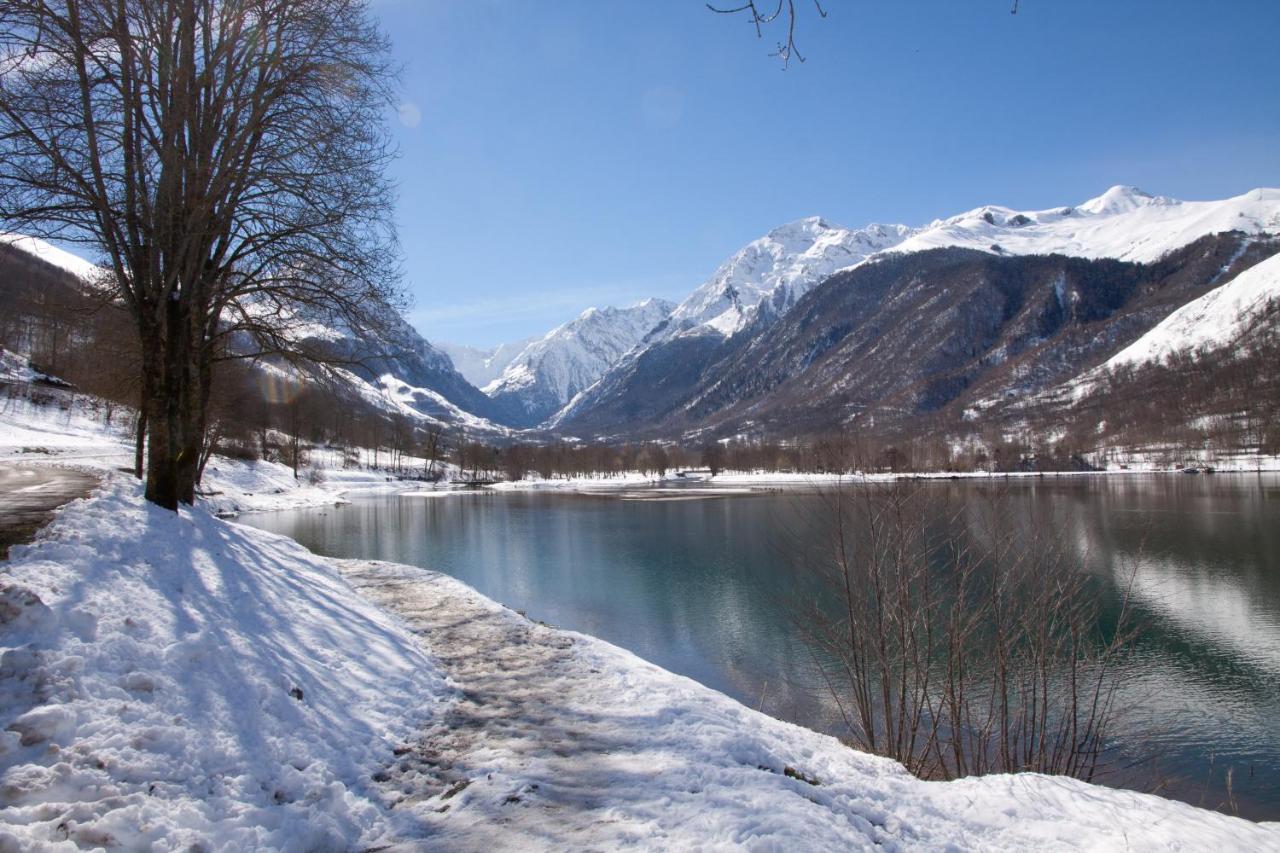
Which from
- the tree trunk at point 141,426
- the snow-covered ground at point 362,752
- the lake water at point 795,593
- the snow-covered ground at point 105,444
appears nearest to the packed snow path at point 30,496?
the snow-covered ground at point 362,752

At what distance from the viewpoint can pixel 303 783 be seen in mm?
5359

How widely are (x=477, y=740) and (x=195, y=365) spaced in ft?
36.8

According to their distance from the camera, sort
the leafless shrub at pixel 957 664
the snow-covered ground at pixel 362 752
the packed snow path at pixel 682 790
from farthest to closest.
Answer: the leafless shrub at pixel 957 664 → the packed snow path at pixel 682 790 → the snow-covered ground at pixel 362 752

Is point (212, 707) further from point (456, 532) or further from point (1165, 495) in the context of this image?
point (1165, 495)

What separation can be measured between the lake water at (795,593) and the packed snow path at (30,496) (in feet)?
44.1

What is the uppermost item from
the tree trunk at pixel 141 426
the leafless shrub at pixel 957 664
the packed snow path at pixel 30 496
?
the tree trunk at pixel 141 426

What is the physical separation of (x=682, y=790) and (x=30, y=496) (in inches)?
439

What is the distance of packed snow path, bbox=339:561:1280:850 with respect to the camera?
17.2ft

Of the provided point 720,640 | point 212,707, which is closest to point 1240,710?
point 720,640

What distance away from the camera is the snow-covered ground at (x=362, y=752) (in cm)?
457

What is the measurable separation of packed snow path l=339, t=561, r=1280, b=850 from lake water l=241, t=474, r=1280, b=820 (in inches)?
200

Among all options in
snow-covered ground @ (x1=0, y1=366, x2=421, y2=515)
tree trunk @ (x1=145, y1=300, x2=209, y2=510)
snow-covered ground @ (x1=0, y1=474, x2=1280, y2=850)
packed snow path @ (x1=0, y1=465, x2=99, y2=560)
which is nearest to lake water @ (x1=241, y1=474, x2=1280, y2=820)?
snow-covered ground @ (x1=0, y1=366, x2=421, y2=515)

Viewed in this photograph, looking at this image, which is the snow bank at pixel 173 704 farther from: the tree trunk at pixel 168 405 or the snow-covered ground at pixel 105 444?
the snow-covered ground at pixel 105 444

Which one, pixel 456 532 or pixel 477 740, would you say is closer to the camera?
pixel 477 740
